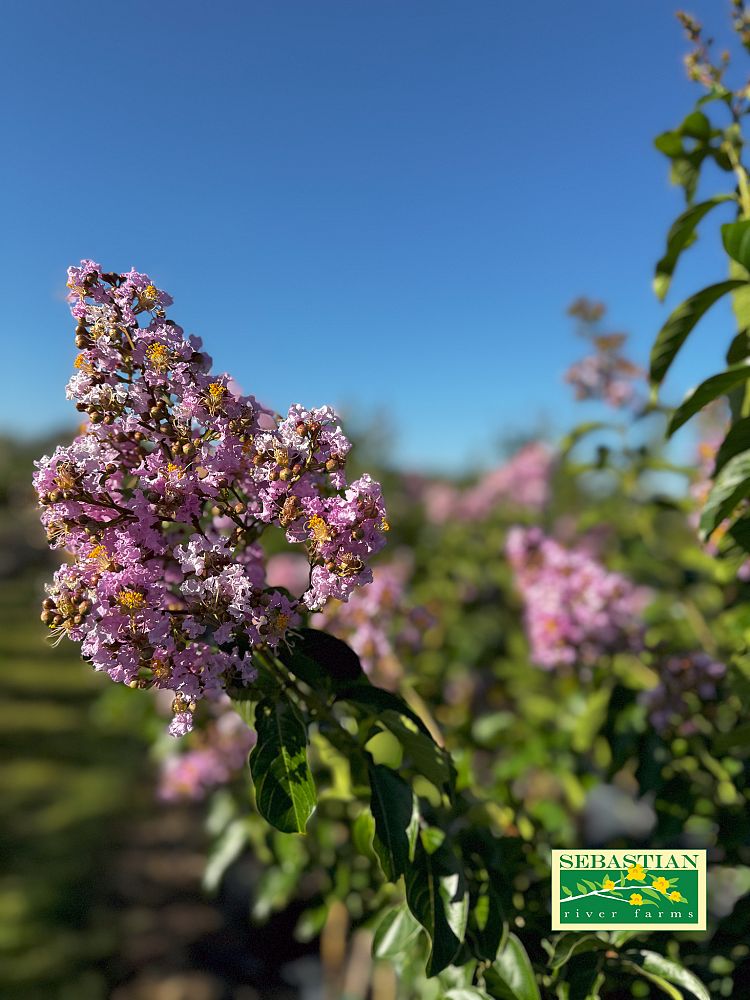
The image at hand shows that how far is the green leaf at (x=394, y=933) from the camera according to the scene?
3.56 feet

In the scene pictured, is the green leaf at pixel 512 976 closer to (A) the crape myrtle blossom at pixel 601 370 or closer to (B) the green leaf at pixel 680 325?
(B) the green leaf at pixel 680 325

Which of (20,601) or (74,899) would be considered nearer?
(74,899)

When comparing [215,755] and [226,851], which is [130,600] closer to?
[226,851]

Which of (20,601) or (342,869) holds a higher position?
(20,601)

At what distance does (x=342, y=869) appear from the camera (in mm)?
1580

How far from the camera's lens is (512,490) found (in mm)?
5258

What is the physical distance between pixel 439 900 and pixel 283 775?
0.27m

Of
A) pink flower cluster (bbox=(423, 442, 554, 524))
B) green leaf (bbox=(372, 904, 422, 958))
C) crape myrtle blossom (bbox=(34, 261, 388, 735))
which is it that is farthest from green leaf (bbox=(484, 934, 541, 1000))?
pink flower cluster (bbox=(423, 442, 554, 524))

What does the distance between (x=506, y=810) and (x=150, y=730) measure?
1253mm

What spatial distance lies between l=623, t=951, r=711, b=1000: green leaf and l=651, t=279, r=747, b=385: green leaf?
975 millimetres

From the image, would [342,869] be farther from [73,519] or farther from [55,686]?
[55,686]

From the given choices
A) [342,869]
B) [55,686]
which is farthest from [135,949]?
[55,686]

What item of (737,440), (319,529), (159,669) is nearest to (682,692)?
(737,440)

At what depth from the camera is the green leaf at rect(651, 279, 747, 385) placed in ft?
4.12
